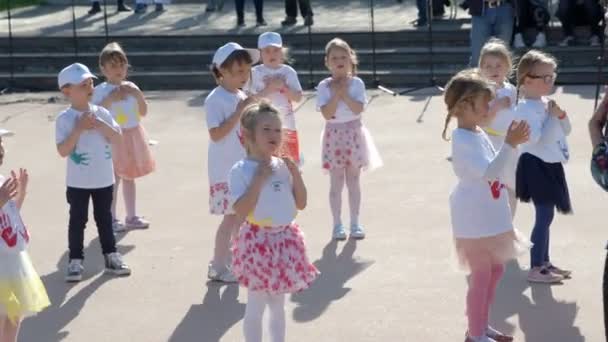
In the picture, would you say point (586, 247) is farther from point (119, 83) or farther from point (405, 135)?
point (405, 135)

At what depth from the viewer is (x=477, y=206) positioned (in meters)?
6.36

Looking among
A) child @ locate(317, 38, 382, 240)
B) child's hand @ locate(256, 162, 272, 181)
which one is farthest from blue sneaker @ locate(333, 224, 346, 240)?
child's hand @ locate(256, 162, 272, 181)

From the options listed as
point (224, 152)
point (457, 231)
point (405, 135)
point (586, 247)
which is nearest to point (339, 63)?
point (224, 152)

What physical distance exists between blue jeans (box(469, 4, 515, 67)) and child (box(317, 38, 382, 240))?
717 cm

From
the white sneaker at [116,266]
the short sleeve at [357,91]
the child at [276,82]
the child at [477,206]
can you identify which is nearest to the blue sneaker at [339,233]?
the child at [276,82]

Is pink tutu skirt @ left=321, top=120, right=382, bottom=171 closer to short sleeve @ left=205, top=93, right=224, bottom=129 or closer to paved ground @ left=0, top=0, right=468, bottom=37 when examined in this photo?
short sleeve @ left=205, top=93, right=224, bottom=129

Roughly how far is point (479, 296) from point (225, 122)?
6.93 feet

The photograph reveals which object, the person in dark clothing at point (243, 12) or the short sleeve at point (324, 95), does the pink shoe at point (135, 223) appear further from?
the person in dark clothing at point (243, 12)

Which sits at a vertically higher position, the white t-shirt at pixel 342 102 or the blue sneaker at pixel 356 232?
the white t-shirt at pixel 342 102

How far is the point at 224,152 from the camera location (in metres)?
7.73

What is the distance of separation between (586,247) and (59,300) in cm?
348

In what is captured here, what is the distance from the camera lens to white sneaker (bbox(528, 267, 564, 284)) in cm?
763

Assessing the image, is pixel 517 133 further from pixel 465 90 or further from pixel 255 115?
pixel 255 115

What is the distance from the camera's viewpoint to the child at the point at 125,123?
921 cm
